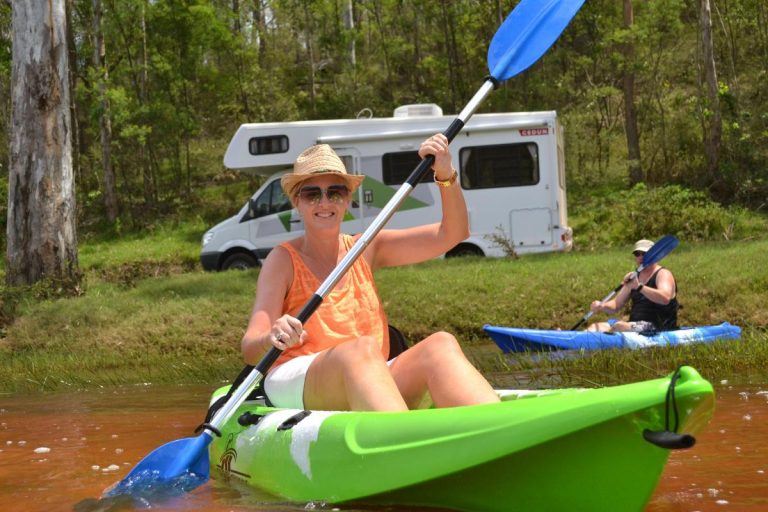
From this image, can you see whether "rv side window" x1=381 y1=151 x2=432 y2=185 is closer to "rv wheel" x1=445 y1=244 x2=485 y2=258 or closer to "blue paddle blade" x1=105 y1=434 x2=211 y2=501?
"rv wheel" x1=445 y1=244 x2=485 y2=258

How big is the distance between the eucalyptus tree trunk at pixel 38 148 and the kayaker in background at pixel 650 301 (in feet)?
20.4

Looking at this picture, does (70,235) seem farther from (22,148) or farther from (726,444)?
(726,444)

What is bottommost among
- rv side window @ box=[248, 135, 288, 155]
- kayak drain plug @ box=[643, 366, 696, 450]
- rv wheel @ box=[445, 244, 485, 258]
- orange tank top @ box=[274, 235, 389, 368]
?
rv wheel @ box=[445, 244, 485, 258]

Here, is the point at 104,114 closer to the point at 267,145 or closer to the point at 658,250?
the point at 267,145

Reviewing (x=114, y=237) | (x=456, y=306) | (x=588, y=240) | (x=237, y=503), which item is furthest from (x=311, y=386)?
(x=114, y=237)

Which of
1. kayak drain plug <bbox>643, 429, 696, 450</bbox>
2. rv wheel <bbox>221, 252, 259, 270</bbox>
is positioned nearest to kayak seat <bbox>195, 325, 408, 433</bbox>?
kayak drain plug <bbox>643, 429, 696, 450</bbox>

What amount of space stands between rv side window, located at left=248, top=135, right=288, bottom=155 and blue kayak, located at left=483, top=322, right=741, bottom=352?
25.3 feet

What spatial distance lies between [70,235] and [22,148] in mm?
1089

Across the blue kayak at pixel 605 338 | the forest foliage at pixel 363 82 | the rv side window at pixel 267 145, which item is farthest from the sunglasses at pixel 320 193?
the forest foliage at pixel 363 82

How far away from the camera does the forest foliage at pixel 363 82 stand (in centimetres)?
2116

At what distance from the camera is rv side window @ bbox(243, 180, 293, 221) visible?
15.4m

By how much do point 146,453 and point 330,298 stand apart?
1.69 metres

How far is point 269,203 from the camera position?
15.5 meters

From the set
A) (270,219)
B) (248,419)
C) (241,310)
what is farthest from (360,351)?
(270,219)
